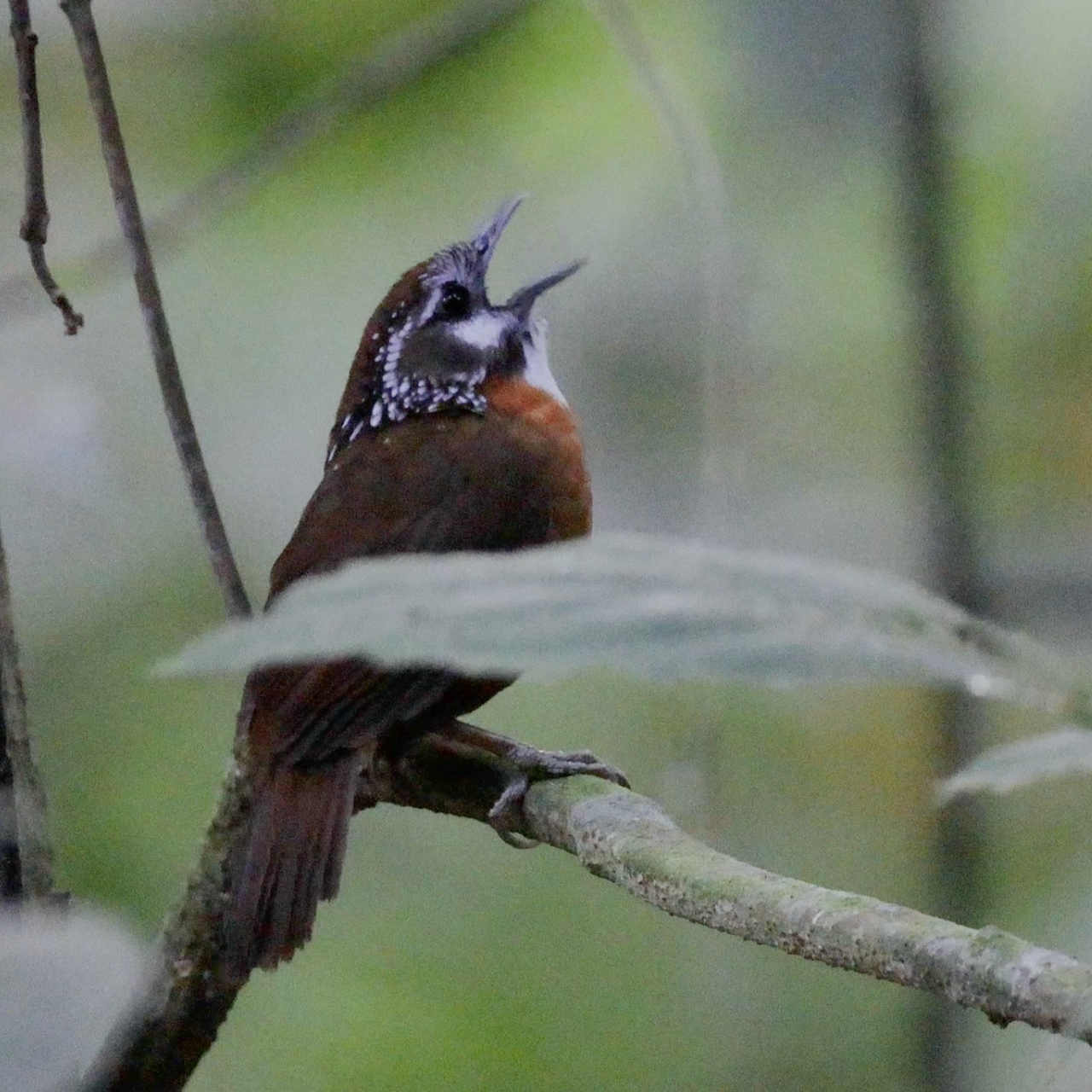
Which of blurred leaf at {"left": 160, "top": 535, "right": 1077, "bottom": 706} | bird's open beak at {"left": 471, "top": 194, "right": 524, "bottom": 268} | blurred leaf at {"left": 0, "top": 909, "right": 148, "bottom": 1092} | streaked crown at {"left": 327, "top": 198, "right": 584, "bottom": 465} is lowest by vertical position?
blurred leaf at {"left": 0, "top": 909, "right": 148, "bottom": 1092}

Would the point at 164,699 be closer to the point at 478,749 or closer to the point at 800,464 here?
the point at 478,749

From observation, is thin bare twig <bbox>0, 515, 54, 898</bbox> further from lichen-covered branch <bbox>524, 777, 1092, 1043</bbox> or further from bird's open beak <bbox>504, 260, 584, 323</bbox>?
bird's open beak <bbox>504, 260, 584, 323</bbox>

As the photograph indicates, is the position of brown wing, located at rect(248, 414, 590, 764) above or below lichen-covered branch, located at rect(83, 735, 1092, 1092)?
above

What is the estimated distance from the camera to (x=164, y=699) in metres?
3.84

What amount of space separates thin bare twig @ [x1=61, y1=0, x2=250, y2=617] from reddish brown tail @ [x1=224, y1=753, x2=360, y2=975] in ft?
1.16

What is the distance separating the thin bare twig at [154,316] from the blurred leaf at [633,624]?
1.78m

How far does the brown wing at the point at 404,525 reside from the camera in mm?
2586

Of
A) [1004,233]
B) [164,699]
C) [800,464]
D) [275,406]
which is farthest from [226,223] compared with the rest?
[1004,233]

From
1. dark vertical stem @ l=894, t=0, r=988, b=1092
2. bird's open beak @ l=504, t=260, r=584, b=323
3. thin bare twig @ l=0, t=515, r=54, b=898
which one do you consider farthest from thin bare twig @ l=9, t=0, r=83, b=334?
dark vertical stem @ l=894, t=0, r=988, b=1092

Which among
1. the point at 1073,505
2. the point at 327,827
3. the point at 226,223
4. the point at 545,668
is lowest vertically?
the point at 545,668

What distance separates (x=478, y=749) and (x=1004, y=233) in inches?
67.9

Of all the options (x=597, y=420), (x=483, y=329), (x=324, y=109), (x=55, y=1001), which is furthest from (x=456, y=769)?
(x=55, y=1001)

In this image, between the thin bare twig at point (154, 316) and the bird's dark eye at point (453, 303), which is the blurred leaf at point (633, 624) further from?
the bird's dark eye at point (453, 303)

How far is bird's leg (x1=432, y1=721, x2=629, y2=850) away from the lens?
2217 mm
